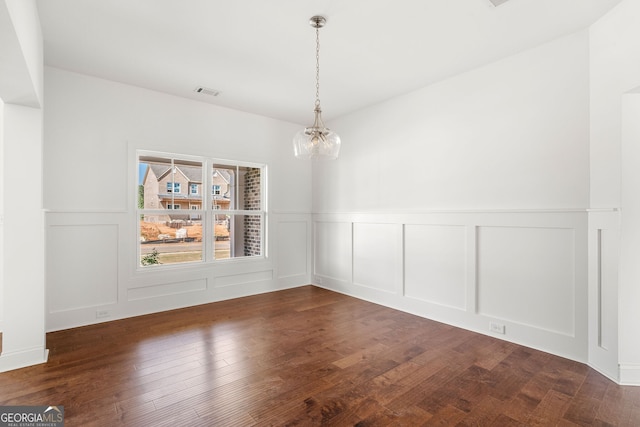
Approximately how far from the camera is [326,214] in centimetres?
534

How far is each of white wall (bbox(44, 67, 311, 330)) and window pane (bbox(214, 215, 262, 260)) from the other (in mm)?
204

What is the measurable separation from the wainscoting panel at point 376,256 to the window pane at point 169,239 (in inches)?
90.6

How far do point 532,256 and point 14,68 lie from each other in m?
4.31

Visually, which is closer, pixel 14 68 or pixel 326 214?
pixel 14 68

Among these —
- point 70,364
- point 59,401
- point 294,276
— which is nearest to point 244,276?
point 294,276

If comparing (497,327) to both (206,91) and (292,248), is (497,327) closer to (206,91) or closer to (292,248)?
(292,248)

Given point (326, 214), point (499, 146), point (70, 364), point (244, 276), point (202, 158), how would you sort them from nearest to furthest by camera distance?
point (70, 364), point (499, 146), point (202, 158), point (244, 276), point (326, 214)

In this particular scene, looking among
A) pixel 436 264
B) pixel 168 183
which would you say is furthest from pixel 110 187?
pixel 436 264

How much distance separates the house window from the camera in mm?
4270

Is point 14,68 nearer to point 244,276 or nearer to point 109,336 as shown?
point 109,336

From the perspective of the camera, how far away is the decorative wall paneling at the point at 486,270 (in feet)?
9.21

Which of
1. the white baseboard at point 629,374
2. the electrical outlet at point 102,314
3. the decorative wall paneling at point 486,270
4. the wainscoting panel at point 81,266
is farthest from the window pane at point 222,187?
the white baseboard at point 629,374

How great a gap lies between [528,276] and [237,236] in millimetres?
3794

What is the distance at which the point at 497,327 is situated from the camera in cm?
324
